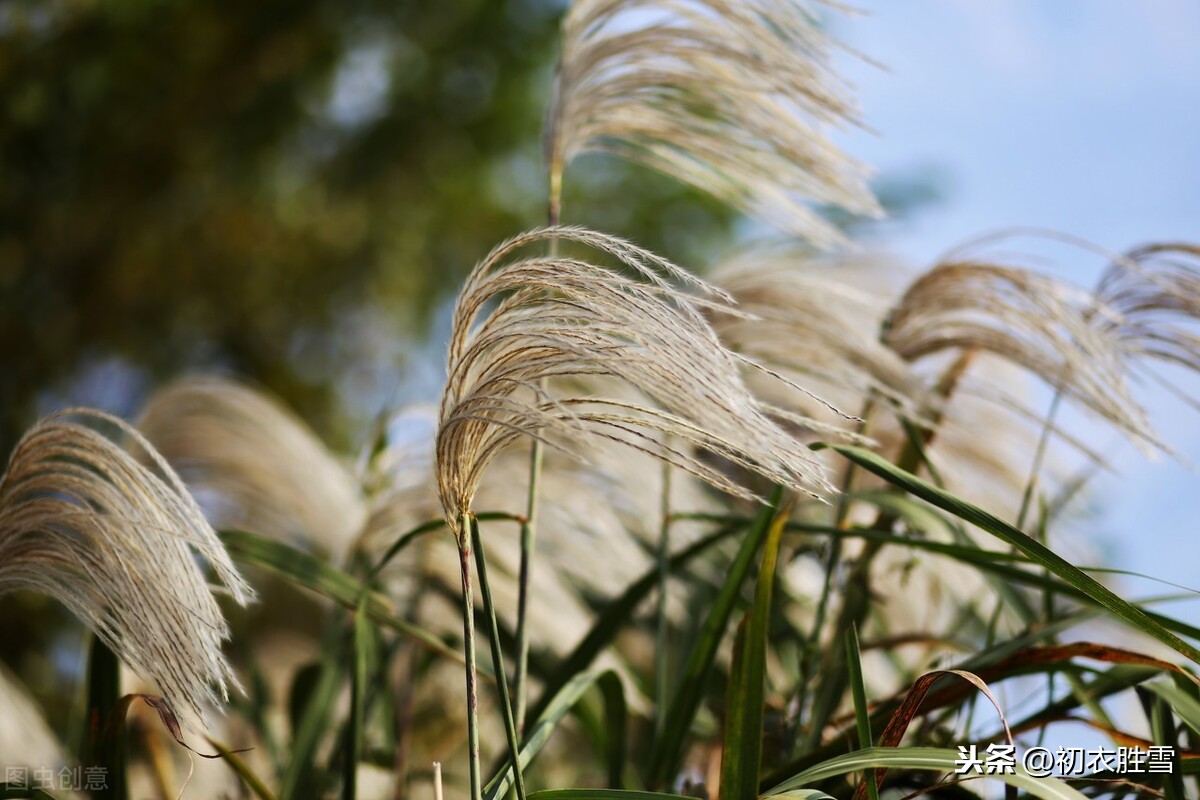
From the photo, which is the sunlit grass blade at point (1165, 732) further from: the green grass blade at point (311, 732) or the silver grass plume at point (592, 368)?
the green grass blade at point (311, 732)

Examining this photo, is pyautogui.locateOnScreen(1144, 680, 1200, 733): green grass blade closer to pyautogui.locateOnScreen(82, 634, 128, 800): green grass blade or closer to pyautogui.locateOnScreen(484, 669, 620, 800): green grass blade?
pyautogui.locateOnScreen(484, 669, 620, 800): green grass blade

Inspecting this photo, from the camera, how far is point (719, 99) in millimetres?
1022

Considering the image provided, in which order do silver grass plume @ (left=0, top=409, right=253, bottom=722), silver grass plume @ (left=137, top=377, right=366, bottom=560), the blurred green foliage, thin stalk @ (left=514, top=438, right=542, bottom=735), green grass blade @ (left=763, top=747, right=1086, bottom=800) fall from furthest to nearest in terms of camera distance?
the blurred green foliage, silver grass plume @ (left=137, top=377, right=366, bottom=560), thin stalk @ (left=514, top=438, right=542, bottom=735), silver grass plume @ (left=0, top=409, right=253, bottom=722), green grass blade @ (left=763, top=747, right=1086, bottom=800)

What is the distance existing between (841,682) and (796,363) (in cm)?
29

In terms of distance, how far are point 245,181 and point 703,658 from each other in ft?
15.9

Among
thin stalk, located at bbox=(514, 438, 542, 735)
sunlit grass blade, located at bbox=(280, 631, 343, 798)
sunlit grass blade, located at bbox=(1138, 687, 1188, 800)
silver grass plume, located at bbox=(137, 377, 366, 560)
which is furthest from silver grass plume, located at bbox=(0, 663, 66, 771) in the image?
sunlit grass blade, located at bbox=(1138, 687, 1188, 800)

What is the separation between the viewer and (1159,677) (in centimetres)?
92

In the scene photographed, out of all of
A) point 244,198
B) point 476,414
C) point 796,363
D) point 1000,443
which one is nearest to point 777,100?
point 796,363

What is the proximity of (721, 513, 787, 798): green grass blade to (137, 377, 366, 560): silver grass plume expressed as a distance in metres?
0.81

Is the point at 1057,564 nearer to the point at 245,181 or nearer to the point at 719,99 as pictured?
the point at 719,99

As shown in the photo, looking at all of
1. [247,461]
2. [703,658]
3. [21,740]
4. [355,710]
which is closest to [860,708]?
[703,658]

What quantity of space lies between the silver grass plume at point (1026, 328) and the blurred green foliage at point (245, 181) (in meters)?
3.92

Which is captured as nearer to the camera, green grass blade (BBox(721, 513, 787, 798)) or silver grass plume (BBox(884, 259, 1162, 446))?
green grass blade (BBox(721, 513, 787, 798))

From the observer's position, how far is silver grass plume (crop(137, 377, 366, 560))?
1.50 meters
